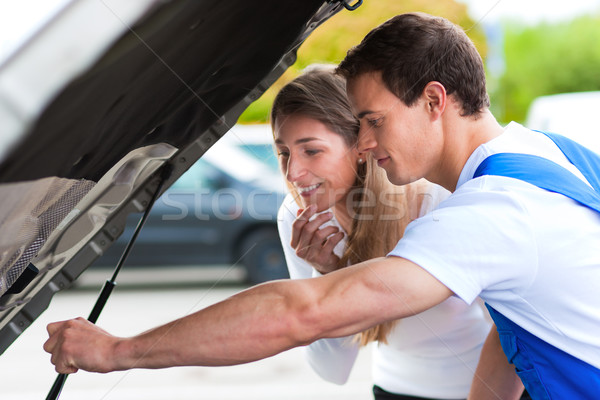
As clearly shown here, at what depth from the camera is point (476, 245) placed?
112 cm

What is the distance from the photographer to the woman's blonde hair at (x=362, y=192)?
2.21 m

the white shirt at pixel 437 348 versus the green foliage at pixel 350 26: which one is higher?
the white shirt at pixel 437 348

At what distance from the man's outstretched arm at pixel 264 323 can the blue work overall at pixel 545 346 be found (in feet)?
0.85

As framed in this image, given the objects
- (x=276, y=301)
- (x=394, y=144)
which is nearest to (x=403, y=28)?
(x=394, y=144)

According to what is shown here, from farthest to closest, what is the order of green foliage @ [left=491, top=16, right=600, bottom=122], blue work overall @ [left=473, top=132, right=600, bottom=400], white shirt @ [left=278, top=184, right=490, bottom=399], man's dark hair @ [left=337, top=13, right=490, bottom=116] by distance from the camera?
green foliage @ [left=491, top=16, right=600, bottom=122] < white shirt @ [left=278, top=184, right=490, bottom=399] < man's dark hair @ [left=337, top=13, right=490, bottom=116] < blue work overall @ [left=473, top=132, right=600, bottom=400]

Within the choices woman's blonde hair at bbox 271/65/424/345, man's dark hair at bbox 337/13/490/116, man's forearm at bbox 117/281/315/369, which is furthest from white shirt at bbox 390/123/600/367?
woman's blonde hair at bbox 271/65/424/345

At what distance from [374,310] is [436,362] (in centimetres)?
111

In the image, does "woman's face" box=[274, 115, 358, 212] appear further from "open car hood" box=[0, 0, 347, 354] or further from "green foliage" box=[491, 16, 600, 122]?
"green foliage" box=[491, 16, 600, 122]

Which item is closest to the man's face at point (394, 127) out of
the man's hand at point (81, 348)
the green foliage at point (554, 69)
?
the man's hand at point (81, 348)

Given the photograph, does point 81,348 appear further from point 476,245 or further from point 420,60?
point 420,60

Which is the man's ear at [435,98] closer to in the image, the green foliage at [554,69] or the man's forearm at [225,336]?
the man's forearm at [225,336]

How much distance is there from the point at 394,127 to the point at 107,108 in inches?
27.1

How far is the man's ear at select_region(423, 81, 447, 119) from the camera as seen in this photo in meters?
1.46

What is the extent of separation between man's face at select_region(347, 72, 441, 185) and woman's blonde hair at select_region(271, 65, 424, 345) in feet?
2.12
